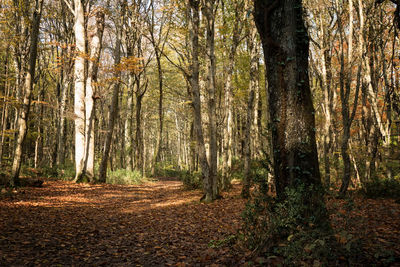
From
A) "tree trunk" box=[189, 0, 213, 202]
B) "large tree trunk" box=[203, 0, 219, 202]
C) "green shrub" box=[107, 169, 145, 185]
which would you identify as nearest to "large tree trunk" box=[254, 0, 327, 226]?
"tree trunk" box=[189, 0, 213, 202]

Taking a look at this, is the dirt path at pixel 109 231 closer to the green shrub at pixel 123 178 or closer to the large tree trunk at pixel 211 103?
the large tree trunk at pixel 211 103

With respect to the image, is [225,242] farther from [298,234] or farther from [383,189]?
[383,189]

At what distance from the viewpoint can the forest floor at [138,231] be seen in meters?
3.34

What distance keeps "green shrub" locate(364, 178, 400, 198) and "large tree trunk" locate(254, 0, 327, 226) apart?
5242mm

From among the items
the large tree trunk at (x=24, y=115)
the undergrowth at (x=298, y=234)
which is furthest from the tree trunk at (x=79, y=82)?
the undergrowth at (x=298, y=234)

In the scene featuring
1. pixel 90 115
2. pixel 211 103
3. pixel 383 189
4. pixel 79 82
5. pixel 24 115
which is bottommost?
pixel 383 189

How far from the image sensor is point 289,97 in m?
3.49

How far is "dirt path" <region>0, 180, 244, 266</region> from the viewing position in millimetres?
3703

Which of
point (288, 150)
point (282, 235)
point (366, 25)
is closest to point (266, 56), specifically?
point (288, 150)

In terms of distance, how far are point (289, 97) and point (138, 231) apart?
437 centimetres

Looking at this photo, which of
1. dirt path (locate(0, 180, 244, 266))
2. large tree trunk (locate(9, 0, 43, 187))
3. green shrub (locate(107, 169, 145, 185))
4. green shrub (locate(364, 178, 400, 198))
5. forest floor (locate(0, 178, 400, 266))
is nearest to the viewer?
forest floor (locate(0, 178, 400, 266))

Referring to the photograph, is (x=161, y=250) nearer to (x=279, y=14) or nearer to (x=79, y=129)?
(x=279, y=14)

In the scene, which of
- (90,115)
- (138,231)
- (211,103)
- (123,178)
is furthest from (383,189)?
(90,115)

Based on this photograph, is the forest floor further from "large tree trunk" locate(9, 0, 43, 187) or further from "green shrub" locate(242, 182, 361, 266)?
"large tree trunk" locate(9, 0, 43, 187)
